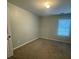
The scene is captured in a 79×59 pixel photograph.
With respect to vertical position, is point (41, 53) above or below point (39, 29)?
below

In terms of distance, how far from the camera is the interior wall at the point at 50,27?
6659 mm

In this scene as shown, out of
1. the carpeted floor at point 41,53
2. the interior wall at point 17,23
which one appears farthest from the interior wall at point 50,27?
the interior wall at point 17,23

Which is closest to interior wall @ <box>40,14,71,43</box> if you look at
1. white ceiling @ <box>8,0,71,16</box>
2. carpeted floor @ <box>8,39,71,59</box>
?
white ceiling @ <box>8,0,71,16</box>

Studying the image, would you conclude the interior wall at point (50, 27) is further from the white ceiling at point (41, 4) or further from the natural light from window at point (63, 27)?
the white ceiling at point (41, 4)

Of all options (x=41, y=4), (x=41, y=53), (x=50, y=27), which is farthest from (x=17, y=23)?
(x=50, y=27)

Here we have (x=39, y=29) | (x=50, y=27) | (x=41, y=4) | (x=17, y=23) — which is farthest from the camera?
(x=39, y=29)

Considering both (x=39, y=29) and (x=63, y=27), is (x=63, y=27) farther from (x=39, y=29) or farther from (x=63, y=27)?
(x=39, y=29)

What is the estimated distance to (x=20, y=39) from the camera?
16.2 feet

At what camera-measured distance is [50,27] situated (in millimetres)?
7367

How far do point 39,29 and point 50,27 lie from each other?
3.69ft
